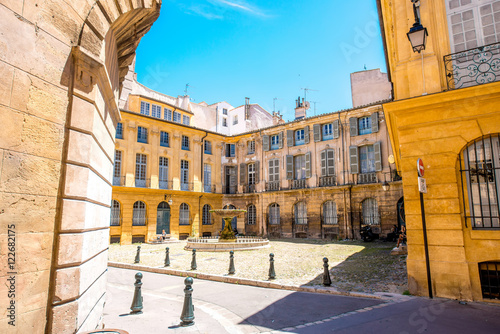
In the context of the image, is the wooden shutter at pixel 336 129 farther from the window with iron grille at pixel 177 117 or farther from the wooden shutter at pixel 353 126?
the window with iron grille at pixel 177 117

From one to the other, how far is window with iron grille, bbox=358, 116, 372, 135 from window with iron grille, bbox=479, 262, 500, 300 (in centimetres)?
1925

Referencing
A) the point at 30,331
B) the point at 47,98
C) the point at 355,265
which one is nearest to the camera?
the point at 30,331

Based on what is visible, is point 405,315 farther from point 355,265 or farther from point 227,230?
point 227,230

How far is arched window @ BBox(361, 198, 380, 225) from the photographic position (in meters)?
23.2

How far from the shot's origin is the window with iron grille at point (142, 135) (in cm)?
2636

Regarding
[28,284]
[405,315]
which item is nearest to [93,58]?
[28,284]

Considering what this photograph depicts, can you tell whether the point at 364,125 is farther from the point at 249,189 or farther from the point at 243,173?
the point at 243,173

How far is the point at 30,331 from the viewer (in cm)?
290

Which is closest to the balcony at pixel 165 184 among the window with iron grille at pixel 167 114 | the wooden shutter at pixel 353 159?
the window with iron grille at pixel 167 114

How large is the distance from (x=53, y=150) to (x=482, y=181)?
25.4 ft

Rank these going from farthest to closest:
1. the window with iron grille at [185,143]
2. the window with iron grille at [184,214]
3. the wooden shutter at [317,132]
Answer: the window with iron grille at [185,143] → the window with iron grille at [184,214] → the wooden shutter at [317,132]

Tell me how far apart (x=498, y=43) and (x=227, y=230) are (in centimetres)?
1533

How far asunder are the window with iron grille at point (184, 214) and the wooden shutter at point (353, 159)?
14.7 meters

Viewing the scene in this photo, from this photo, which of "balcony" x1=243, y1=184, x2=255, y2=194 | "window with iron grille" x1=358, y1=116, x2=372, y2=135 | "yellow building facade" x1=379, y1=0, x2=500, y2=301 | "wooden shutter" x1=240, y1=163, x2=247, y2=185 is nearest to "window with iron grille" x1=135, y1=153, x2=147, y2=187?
"wooden shutter" x1=240, y1=163, x2=247, y2=185
